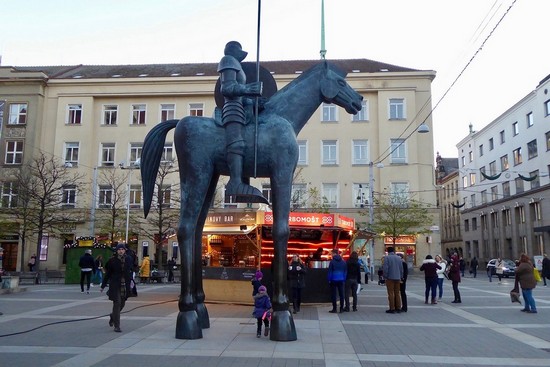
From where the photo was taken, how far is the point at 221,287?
54.7 ft

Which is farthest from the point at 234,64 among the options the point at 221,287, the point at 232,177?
the point at 221,287

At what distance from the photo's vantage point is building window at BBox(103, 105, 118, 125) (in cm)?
4519

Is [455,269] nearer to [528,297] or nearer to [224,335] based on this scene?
[528,297]

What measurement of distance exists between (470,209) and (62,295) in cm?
5576

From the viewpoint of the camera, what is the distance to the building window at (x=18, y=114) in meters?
44.8

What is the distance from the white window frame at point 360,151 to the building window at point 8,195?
1097 inches

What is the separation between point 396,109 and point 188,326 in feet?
121

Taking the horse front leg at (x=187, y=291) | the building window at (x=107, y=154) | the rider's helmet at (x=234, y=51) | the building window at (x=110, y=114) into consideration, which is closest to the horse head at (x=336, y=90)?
the rider's helmet at (x=234, y=51)

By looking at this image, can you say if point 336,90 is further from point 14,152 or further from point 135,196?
point 14,152

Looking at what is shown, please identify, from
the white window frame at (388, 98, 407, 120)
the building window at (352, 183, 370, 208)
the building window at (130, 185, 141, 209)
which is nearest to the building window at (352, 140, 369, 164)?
the building window at (352, 183, 370, 208)

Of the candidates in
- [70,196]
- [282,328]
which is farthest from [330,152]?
[282,328]

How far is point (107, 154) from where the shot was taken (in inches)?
1758

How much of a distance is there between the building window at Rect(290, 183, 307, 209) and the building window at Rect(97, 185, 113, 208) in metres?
16.0

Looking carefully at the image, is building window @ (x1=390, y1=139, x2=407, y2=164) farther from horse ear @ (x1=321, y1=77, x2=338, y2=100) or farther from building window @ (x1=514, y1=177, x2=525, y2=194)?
horse ear @ (x1=321, y1=77, x2=338, y2=100)
